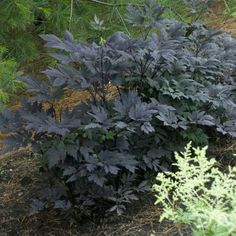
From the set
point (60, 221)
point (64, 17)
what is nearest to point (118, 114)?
point (60, 221)

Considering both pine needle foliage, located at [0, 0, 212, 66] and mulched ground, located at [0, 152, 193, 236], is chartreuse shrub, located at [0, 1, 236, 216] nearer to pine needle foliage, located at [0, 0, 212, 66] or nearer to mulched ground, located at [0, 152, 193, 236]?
mulched ground, located at [0, 152, 193, 236]

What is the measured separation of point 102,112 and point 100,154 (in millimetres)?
239

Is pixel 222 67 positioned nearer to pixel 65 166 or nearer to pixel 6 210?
pixel 65 166

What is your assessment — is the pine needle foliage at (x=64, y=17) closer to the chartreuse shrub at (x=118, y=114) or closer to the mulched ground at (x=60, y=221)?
the chartreuse shrub at (x=118, y=114)

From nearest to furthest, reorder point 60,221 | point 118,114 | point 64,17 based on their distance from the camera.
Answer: point 118,114
point 60,221
point 64,17

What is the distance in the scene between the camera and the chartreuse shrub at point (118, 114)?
9.14ft

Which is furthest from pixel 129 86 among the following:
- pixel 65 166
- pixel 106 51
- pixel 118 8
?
pixel 118 8

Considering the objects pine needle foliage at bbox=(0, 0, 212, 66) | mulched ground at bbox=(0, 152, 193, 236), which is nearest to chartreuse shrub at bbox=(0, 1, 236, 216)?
mulched ground at bbox=(0, 152, 193, 236)

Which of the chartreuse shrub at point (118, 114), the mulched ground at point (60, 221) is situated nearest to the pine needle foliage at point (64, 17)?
the chartreuse shrub at point (118, 114)

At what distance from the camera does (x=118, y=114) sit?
2924 millimetres

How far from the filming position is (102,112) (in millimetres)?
2816

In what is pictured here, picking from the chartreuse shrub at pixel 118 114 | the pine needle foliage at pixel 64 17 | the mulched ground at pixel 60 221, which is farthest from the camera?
the pine needle foliage at pixel 64 17

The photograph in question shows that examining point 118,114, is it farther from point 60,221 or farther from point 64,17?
point 64,17

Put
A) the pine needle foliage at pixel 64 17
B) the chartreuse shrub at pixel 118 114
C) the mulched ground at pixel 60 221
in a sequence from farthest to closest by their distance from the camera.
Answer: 1. the pine needle foliage at pixel 64 17
2. the mulched ground at pixel 60 221
3. the chartreuse shrub at pixel 118 114
